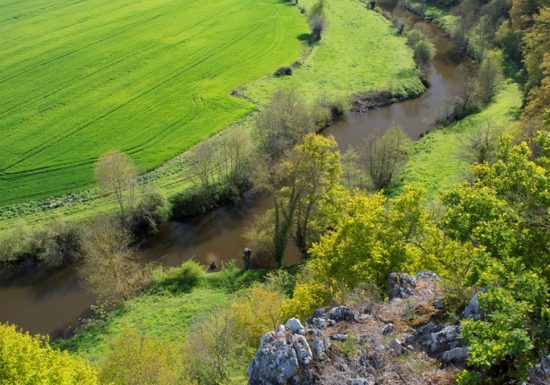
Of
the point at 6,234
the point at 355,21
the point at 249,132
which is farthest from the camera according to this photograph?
the point at 355,21

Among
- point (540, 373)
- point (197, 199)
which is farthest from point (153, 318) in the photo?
point (540, 373)

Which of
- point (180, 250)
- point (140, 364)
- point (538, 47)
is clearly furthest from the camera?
point (538, 47)

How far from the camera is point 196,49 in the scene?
86250mm

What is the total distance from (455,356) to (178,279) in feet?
99.4

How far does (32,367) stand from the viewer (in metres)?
22.1

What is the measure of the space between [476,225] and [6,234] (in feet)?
145

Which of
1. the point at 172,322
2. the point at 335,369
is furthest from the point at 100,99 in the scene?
the point at 335,369

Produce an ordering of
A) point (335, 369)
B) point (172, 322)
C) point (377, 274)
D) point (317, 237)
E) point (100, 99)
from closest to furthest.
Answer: point (335, 369)
point (377, 274)
point (172, 322)
point (317, 237)
point (100, 99)

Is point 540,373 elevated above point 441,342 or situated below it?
above

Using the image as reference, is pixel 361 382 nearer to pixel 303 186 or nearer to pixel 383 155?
pixel 303 186

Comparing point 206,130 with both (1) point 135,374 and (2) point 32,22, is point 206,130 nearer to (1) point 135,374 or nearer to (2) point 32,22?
(1) point 135,374

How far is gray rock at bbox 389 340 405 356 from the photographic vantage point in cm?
1758

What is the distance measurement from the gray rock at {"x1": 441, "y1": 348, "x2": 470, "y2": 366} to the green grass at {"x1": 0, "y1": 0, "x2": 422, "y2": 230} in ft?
136

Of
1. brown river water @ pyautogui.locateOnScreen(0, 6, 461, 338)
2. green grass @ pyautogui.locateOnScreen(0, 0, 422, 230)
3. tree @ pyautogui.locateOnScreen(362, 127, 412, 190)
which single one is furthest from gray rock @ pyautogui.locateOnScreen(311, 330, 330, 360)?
green grass @ pyautogui.locateOnScreen(0, 0, 422, 230)
